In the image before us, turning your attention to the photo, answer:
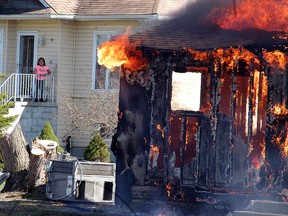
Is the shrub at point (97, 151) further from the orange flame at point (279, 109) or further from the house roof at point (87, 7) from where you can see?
the orange flame at point (279, 109)

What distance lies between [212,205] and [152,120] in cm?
174

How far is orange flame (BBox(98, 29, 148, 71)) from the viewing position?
13.4 metres

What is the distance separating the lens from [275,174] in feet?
42.1

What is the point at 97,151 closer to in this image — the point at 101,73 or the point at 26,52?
the point at 101,73

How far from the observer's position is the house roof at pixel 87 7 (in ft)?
87.8

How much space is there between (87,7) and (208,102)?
1540cm

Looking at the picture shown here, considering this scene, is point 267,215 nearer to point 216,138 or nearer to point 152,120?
point 216,138

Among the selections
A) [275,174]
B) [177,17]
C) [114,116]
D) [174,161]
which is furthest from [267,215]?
[114,116]

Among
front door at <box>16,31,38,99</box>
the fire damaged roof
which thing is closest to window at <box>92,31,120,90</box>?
front door at <box>16,31,38,99</box>

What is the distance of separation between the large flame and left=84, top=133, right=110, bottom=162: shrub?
10219 millimetres

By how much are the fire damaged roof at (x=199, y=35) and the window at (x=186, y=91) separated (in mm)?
625

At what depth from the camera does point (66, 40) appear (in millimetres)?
28062

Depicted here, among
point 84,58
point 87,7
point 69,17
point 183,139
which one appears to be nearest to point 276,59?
point 183,139

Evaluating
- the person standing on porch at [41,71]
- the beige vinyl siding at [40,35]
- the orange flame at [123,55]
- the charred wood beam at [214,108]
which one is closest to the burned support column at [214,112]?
the charred wood beam at [214,108]
